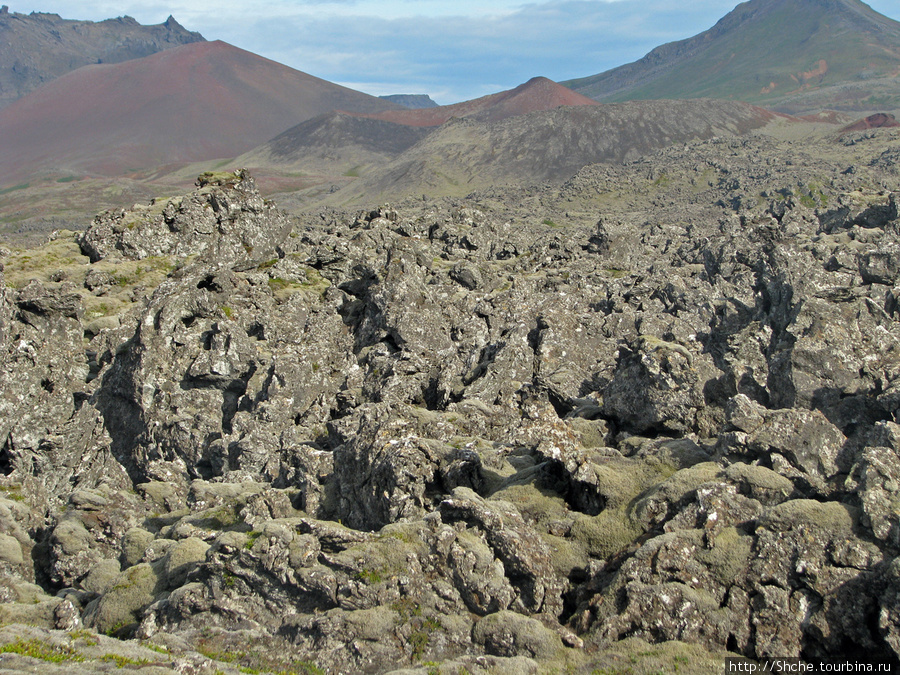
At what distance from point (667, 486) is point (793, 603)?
4.81m

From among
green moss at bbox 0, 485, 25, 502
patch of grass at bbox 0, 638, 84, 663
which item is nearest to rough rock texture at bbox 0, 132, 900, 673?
green moss at bbox 0, 485, 25, 502

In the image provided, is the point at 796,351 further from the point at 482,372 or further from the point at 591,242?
the point at 591,242

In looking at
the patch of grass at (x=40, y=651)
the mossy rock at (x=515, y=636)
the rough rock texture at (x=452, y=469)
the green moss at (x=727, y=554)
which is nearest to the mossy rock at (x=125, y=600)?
the rough rock texture at (x=452, y=469)

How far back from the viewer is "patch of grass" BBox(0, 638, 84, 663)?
1467cm

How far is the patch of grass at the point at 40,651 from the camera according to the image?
48.1 ft

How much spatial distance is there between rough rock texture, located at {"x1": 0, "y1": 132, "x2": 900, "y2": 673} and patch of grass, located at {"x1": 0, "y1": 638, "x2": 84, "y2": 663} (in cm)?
80

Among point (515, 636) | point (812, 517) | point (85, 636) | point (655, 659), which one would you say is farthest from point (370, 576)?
point (812, 517)

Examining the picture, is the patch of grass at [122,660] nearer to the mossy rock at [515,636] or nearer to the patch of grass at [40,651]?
the patch of grass at [40,651]

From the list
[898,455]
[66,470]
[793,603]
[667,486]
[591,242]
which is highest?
[591,242]

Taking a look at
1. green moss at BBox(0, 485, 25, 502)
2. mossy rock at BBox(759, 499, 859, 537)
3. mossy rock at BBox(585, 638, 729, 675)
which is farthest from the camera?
green moss at BBox(0, 485, 25, 502)

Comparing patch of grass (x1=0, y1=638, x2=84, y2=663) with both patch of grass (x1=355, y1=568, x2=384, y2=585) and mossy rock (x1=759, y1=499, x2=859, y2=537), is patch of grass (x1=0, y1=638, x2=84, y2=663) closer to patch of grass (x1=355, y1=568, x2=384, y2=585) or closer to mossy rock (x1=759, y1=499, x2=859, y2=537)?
patch of grass (x1=355, y1=568, x2=384, y2=585)

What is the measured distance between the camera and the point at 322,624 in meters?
17.2

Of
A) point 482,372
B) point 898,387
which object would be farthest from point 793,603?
point 482,372

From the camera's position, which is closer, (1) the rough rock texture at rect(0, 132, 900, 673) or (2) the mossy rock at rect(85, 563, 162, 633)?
(1) the rough rock texture at rect(0, 132, 900, 673)
